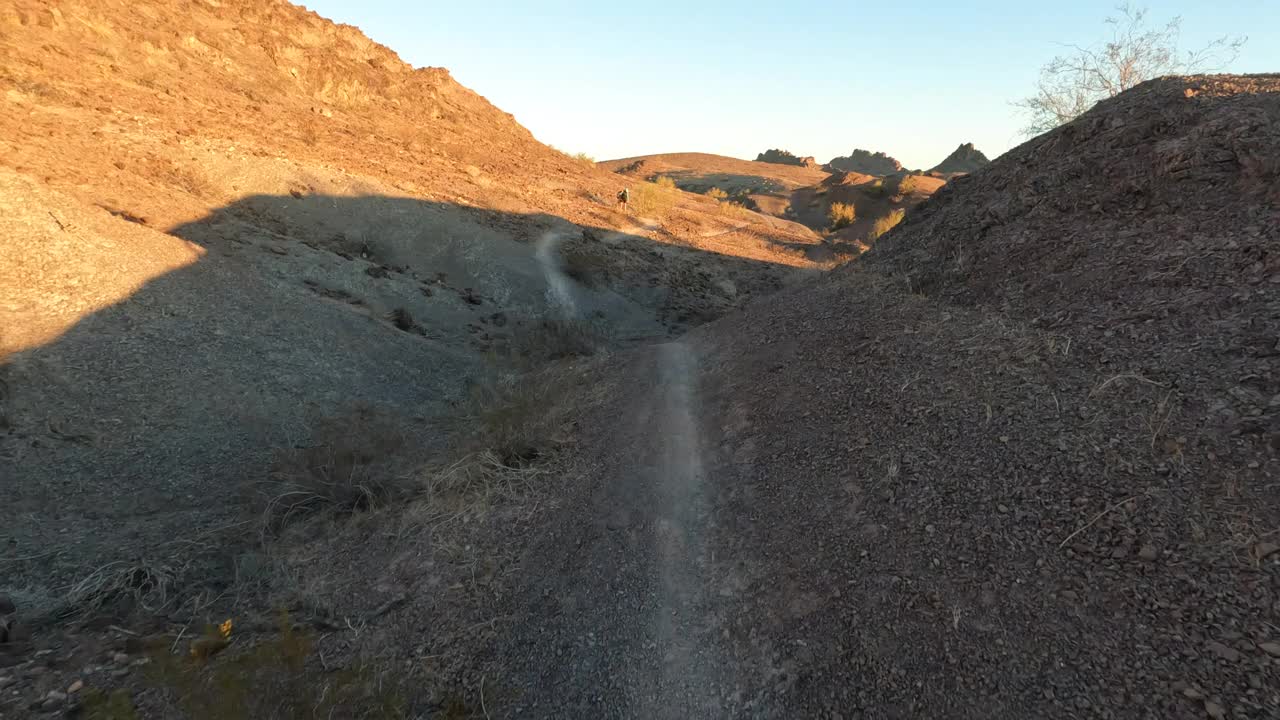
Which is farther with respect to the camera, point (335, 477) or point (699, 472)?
point (335, 477)

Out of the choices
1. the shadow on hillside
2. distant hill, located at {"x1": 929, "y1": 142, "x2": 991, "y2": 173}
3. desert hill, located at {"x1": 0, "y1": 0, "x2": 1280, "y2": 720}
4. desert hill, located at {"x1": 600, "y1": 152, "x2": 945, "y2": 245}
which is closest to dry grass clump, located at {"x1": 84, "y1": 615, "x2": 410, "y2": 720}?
desert hill, located at {"x1": 0, "y1": 0, "x2": 1280, "y2": 720}

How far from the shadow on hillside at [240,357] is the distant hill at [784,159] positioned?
80980 mm

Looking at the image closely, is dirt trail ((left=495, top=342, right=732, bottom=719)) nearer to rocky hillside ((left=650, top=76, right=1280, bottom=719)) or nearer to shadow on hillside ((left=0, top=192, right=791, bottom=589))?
rocky hillside ((left=650, top=76, right=1280, bottom=719))

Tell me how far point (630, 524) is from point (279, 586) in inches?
122

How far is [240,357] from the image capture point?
873cm

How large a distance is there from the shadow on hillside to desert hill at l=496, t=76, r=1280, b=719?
474 centimetres

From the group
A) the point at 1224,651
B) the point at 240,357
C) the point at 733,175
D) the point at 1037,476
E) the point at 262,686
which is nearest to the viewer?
the point at 1224,651

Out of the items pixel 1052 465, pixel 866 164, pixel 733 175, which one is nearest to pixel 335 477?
pixel 1052 465

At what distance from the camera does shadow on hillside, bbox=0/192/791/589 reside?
5719 mm

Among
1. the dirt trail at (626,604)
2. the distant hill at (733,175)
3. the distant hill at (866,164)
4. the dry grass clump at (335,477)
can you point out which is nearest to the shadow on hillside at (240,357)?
the dry grass clump at (335,477)

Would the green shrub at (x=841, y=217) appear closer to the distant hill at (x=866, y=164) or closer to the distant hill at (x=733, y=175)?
the distant hill at (x=733, y=175)

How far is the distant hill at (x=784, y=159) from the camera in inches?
3497

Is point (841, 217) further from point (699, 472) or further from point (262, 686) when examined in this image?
point (262, 686)

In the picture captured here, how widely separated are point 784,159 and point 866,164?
44.8 feet
